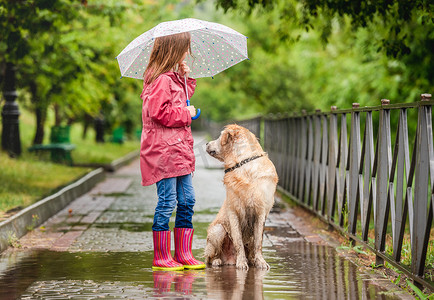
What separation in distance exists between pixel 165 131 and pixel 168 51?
0.73 metres

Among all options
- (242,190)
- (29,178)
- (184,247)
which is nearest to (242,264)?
A: (184,247)

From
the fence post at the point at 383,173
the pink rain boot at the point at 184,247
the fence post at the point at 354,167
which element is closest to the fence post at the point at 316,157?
the fence post at the point at 354,167

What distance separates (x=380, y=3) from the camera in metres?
10.0

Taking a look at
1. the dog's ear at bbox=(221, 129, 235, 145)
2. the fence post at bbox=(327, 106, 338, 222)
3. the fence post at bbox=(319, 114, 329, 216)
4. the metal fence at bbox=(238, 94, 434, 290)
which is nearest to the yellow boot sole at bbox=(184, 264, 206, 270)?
the dog's ear at bbox=(221, 129, 235, 145)

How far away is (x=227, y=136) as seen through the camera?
6.53m

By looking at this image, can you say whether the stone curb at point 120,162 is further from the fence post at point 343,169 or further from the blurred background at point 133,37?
the fence post at point 343,169

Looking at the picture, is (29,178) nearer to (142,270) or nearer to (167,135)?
(142,270)

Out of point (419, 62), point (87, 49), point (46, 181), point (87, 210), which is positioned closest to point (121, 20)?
point (87, 49)

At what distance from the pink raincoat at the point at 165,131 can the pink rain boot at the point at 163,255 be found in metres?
0.52

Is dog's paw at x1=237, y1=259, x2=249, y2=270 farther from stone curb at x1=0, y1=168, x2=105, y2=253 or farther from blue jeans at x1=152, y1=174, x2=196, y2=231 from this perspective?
stone curb at x1=0, y1=168, x2=105, y2=253

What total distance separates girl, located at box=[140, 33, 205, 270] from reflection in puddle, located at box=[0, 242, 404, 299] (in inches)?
17.3

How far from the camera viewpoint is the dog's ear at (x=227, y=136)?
652 centimetres

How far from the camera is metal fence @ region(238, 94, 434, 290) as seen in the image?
525 cm

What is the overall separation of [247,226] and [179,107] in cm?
139
